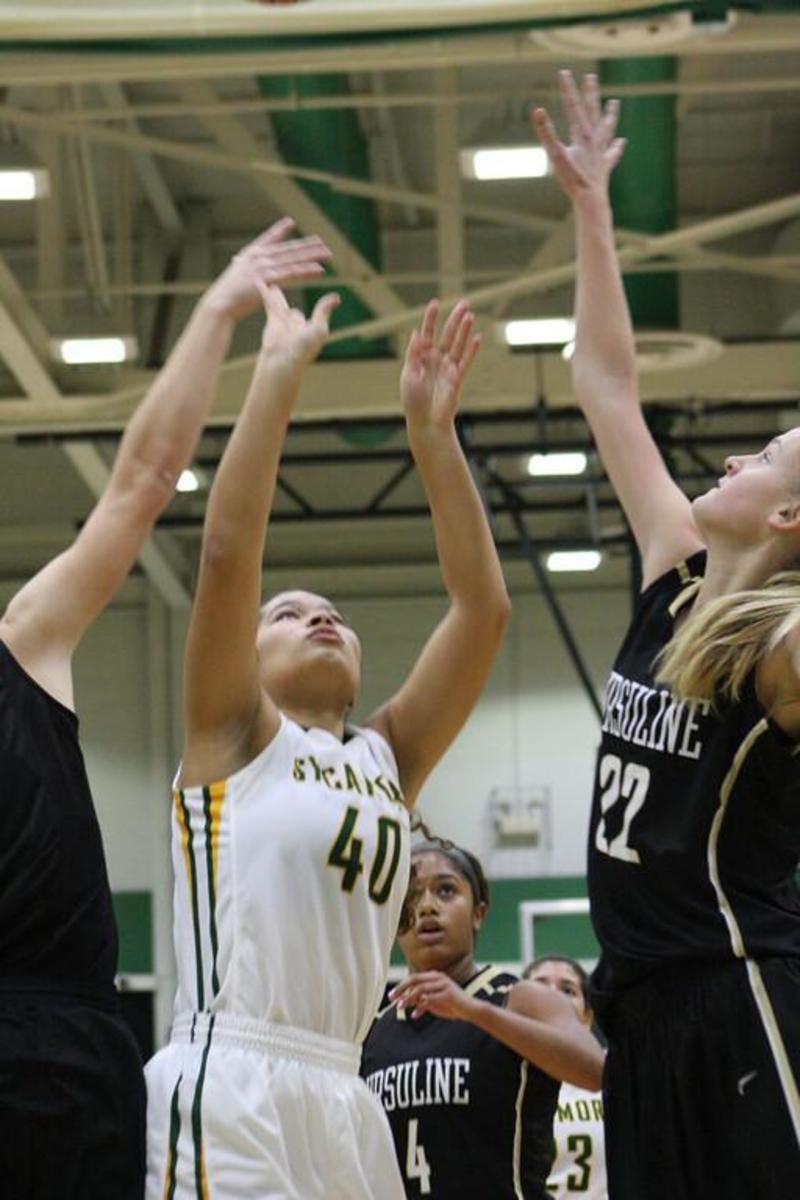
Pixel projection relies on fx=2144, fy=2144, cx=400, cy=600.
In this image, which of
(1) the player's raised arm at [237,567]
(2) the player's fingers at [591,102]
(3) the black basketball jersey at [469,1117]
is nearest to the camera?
(1) the player's raised arm at [237,567]

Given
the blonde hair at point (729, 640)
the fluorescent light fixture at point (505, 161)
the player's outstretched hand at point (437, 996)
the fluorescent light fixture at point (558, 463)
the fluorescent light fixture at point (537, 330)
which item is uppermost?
the fluorescent light fixture at point (505, 161)

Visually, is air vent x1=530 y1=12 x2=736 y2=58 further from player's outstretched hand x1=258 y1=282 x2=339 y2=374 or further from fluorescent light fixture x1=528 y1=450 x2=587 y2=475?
fluorescent light fixture x1=528 y1=450 x2=587 y2=475

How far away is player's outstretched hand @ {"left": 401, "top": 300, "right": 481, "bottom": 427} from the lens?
195 inches

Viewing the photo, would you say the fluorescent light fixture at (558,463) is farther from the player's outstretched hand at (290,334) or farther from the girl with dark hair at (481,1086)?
the player's outstretched hand at (290,334)

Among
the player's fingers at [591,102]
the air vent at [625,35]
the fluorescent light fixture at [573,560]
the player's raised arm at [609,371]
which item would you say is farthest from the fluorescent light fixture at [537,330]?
the player's raised arm at [609,371]

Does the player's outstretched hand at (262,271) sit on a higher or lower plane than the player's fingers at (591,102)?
lower

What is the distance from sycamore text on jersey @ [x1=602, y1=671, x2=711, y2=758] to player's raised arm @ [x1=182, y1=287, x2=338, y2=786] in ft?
2.45

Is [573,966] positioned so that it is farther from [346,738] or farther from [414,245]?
[414,245]

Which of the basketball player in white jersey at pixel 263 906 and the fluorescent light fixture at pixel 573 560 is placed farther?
the fluorescent light fixture at pixel 573 560

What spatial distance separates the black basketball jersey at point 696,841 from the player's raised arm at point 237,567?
77cm

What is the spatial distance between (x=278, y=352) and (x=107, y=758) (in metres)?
17.3

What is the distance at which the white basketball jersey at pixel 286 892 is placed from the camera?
4371 millimetres

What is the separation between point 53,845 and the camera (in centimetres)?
411

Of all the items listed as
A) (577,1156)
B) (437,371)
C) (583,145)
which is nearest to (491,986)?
(577,1156)
